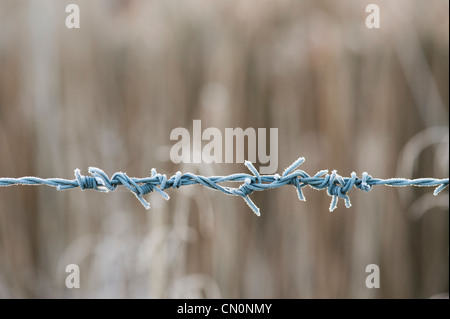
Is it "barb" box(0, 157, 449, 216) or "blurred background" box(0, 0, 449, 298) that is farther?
"blurred background" box(0, 0, 449, 298)

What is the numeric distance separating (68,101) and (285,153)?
25.8 inches

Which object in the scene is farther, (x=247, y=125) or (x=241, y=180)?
(x=247, y=125)

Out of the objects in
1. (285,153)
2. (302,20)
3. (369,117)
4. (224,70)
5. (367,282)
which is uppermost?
(302,20)

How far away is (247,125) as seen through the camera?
1708mm

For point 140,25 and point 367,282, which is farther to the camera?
point 140,25

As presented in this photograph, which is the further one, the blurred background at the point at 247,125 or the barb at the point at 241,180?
the blurred background at the point at 247,125

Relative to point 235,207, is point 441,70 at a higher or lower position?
higher

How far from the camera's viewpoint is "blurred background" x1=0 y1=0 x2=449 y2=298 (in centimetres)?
166

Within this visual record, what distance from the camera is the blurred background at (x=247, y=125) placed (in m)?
1.66

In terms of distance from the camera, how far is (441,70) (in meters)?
1.76

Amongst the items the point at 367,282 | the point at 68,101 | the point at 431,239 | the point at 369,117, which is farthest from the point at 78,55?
the point at 431,239

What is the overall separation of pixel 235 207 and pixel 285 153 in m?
0.21

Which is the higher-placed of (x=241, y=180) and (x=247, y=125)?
(x=247, y=125)

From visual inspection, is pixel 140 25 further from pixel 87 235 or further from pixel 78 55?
pixel 87 235
